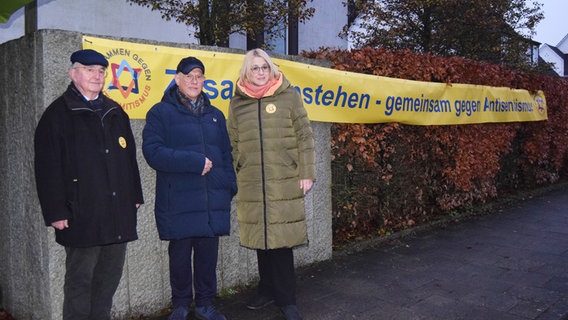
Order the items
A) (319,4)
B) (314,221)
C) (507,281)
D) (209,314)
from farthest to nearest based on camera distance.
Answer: (319,4), (314,221), (507,281), (209,314)

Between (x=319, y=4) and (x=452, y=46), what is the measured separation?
14.5 feet

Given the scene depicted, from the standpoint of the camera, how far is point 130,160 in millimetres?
3248

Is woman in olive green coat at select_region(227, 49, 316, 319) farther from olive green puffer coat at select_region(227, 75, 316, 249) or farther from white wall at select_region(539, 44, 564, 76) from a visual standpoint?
white wall at select_region(539, 44, 564, 76)

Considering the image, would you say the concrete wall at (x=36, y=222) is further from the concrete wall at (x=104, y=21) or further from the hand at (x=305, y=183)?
the concrete wall at (x=104, y=21)

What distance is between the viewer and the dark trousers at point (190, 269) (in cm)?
352

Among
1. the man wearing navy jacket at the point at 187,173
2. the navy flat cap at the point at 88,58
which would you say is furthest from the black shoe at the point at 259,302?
the navy flat cap at the point at 88,58

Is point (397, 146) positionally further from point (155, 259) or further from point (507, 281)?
point (155, 259)

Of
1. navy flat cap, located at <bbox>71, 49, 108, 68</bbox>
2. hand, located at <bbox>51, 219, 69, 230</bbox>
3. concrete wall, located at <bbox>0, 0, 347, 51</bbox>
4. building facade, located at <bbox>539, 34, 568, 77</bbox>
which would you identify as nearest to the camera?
hand, located at <bbox>51, 219, 69, 230</bbox>

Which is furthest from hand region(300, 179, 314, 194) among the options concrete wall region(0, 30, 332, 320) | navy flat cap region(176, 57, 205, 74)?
navy flat cap region(176, 57, 205, 74)

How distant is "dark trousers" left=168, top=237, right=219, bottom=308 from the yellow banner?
102cm

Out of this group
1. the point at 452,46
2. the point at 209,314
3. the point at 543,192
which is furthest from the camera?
the point at 452,46

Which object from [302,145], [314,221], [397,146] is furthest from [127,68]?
[397,146]

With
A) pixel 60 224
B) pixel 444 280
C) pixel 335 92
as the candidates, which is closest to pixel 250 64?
pixel 60 224

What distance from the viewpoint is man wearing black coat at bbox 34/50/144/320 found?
2881 millimetres
